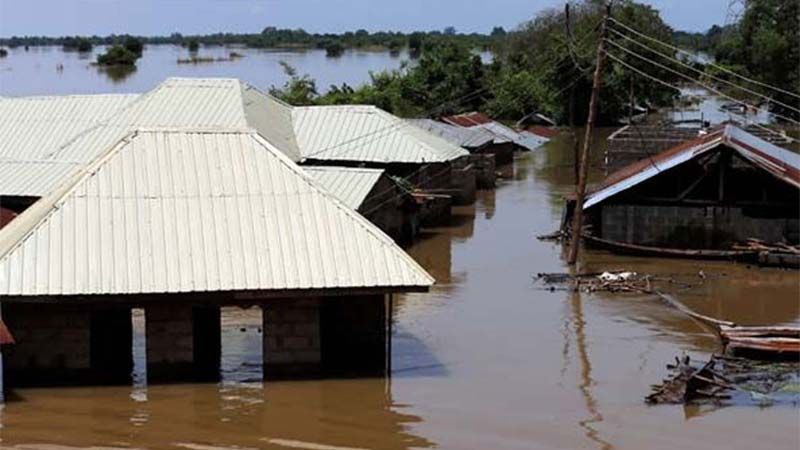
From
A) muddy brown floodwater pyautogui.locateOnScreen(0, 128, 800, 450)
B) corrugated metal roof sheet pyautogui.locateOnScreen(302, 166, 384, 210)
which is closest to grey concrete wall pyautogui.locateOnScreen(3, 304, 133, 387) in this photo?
muddy brown floodwater pyautogui.locateOnScreen(0, 128, 800, 450)

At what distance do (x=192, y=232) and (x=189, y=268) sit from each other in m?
0.64

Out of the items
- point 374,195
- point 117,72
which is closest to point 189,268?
point 374,195

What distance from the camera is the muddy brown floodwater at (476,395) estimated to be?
1344cm

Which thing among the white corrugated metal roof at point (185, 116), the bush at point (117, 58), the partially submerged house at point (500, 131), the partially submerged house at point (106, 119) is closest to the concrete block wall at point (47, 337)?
the partially submerged house at point (106, 119)

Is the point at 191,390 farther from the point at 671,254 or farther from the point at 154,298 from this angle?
the point at 671,254

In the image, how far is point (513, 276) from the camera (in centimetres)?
2375

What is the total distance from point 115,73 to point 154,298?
86.4 m

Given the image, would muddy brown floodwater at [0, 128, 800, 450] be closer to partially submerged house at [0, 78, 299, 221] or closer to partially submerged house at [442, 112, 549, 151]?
partially submerged house at [0, 78, 299, 221]

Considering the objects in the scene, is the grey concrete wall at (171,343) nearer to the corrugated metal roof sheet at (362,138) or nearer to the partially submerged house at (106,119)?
the partially submerged house at (106,119)

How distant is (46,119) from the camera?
30203mm

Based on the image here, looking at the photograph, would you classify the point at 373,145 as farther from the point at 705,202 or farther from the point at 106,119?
the point at 705,202

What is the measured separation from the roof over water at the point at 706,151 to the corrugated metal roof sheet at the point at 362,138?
5.00 meters

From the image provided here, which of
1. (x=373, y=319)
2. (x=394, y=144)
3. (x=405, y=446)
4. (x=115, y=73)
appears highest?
(x=115, y=73)

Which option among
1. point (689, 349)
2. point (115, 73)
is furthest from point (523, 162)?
point (115, 73)
